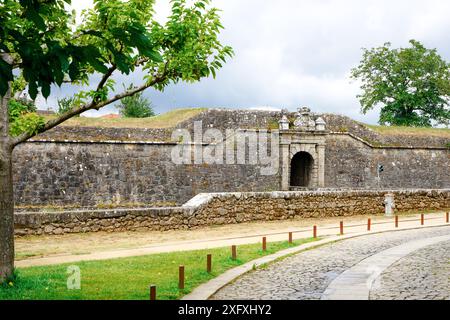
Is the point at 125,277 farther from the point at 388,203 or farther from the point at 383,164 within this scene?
the point at 383,164

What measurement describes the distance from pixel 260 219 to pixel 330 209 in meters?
3.39

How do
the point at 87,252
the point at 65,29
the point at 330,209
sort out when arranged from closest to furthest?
1. the point at 65,29
2. the point at 87,252
3. the point at 330,209

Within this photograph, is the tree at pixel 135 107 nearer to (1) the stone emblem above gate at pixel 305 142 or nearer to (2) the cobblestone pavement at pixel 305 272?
(1) the stone emblem above gate at pixel 305 142

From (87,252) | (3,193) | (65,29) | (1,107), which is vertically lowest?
(87,252)

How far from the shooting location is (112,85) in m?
9.23

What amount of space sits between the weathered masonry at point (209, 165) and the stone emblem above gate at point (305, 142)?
55mm

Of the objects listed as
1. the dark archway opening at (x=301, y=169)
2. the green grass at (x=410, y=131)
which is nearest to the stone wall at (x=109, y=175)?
the dark archway opening at (x=301, y=169)

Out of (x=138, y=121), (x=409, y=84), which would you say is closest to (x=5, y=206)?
(x=138, y=121)

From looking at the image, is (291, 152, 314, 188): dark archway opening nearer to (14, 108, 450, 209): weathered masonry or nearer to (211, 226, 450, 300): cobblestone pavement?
(14, 108, 450, 209): weathered masonry

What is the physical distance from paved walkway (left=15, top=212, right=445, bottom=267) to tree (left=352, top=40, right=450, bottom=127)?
27.2 meters

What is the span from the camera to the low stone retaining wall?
1568 cm
